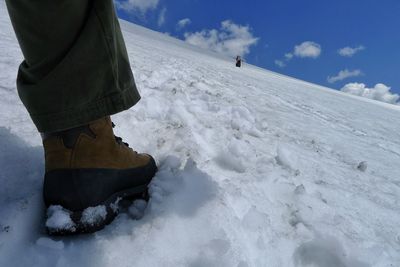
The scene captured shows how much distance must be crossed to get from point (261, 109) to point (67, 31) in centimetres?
230

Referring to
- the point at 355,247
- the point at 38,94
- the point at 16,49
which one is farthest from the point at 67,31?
the point at 16,49

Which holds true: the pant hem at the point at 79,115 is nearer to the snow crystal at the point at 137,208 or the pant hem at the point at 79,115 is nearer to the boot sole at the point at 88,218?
the boot sole at the point at 88,218

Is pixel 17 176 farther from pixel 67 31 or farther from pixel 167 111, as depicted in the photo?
pixel 167 111

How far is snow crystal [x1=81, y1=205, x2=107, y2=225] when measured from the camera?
1.06 metres

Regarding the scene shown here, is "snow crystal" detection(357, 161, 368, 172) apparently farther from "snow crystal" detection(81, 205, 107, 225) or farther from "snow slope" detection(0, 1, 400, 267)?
"snow crystal" detection(81, 205, 107, 225)

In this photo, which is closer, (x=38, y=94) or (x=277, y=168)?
(x=38, y=94)

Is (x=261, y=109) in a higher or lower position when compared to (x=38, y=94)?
lower

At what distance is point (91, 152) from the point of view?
3.70 feet

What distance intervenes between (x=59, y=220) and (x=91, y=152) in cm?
22

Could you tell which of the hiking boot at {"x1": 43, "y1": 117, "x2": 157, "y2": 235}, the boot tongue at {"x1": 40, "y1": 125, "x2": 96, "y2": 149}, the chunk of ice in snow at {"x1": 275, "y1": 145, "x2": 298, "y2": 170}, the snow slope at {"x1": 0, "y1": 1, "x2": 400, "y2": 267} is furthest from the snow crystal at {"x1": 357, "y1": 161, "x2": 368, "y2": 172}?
the boot tongue at {"x1": 40, "y1": 125, "x2": 96, "y2": 149}

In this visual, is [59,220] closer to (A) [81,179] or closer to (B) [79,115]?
(A) [81,179]

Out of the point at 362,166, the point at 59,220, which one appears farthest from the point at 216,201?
the point at 362,166

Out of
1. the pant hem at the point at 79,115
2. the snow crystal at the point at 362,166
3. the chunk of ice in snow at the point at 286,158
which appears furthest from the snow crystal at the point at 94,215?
the snow crystal at the point at 362,166

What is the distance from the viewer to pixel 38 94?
1008 millimetres
